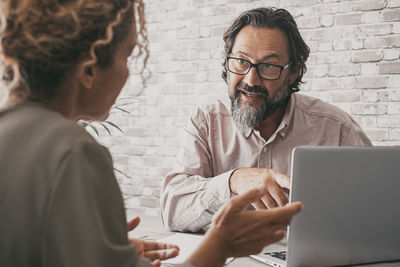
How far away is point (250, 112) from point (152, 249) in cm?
90

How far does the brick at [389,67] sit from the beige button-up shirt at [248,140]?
0.88 m

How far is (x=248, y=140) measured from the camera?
76.4 inches

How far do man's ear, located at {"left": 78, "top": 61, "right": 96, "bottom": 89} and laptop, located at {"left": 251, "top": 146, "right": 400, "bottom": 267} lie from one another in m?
0.55

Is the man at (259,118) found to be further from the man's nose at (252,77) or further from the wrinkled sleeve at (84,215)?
the wrinkled sleeve at (84,215)

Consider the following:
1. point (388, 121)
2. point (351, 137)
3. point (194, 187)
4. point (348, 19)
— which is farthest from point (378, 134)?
point (194, 187)

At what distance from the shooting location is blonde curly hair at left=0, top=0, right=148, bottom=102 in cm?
69

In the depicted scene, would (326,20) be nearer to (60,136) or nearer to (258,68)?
(258,68)

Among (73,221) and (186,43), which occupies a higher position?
(186,43)

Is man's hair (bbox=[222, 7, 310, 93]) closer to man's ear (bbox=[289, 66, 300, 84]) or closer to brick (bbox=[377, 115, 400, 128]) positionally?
man's ear (bbox=[289, 66, 300, 84])

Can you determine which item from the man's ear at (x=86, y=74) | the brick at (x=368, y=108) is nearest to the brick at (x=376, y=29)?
the brick at (x=368, y=108)

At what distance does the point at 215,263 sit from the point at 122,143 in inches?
113

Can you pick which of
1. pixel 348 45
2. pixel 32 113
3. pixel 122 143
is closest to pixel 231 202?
pixel 32 113

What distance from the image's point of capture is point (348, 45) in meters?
2.80

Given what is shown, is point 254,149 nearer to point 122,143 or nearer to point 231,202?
point 231,202
